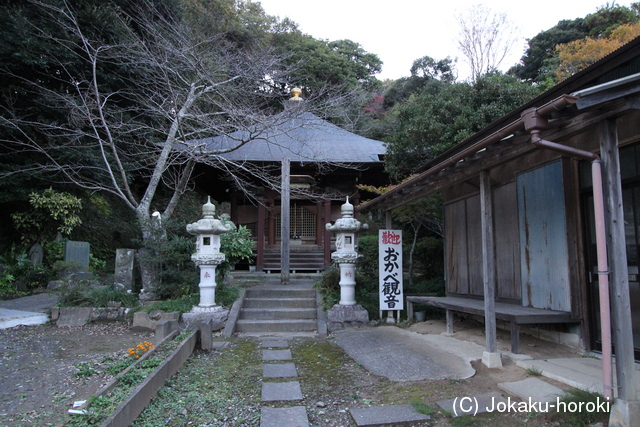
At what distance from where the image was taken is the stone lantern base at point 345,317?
7.29 m

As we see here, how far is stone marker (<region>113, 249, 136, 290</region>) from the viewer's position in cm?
859

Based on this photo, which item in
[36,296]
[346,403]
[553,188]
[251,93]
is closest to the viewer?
[346,403]

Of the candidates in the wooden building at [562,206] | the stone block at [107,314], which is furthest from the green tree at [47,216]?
the wooden building at [562,206]

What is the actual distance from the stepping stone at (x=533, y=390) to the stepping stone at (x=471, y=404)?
0.47 ft

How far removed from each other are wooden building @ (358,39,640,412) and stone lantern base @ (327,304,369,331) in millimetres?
1383

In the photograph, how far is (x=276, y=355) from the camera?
5574 mm

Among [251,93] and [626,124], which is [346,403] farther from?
[251,93]

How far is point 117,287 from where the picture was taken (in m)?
8.46

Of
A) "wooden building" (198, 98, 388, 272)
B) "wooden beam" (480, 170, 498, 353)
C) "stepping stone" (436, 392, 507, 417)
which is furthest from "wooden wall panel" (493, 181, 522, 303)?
"wooden building" (198, 98, 388, 272)

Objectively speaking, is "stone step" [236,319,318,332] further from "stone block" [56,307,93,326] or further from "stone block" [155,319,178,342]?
"stone block" [56,307,93,326]

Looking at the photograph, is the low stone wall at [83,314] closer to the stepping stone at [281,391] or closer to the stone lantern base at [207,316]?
the stone lantern base at [207,316]

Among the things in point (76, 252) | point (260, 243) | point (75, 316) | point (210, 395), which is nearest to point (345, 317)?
point (210, 395)

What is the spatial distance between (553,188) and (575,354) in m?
2.06

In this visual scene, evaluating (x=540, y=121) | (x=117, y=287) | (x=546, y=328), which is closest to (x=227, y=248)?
(x=117, y=287)
